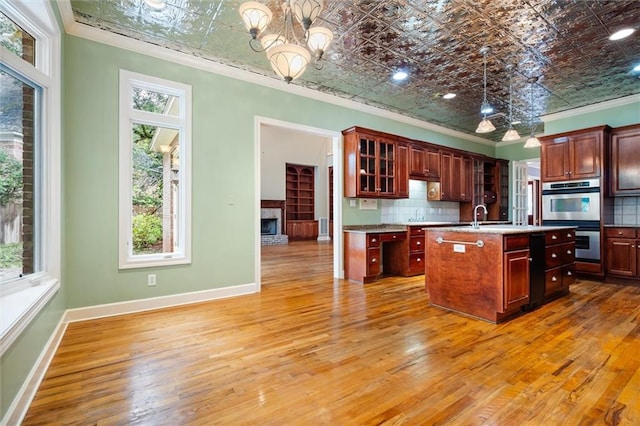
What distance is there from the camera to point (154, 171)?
3.65m

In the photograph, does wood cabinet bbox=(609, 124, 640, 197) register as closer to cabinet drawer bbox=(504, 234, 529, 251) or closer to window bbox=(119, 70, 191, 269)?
cabinet drawer bbox=(504, 234, 529, 251)

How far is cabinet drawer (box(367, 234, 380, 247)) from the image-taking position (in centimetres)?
476

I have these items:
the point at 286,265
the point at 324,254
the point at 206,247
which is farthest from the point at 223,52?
the point at 324,254

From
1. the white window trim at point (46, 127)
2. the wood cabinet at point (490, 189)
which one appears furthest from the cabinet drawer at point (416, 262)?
the white window trim at point (46, 127)

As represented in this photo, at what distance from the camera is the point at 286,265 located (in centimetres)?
631

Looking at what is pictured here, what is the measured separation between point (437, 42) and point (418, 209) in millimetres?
3496

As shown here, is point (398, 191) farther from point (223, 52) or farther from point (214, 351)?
point (214, 351)

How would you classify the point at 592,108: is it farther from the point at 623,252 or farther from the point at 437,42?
the point at 437,42

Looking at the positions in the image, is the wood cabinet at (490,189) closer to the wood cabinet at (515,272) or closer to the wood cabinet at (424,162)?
the wood cabinet at (424,162)

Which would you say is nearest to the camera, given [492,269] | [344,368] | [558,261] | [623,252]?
[344,368]

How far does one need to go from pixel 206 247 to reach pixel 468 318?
3091 mm

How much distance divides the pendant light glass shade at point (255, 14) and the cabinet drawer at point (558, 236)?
375 cm

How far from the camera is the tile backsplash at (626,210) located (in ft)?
16.2

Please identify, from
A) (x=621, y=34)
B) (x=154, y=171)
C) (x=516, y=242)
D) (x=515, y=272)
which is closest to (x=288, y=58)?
(x=154, y=171)
